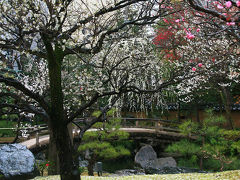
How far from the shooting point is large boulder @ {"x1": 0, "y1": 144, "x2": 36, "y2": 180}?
753 centimetres

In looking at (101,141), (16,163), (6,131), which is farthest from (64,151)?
(6,131)

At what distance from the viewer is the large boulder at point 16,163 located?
24.7 feet

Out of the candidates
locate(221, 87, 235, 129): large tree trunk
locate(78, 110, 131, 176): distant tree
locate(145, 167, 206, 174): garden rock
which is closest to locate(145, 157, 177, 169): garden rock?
locate(145, 167, 206, 174): garden rock

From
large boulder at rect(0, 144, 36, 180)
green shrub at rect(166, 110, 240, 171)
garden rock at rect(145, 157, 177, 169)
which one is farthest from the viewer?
garden rock at rect(145, 157, 177, 169)

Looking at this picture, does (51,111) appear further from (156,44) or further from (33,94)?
(156,44)

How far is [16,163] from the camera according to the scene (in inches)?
307

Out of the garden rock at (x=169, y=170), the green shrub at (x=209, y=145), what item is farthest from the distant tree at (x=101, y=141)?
the green shrub at (x=209, y=145)

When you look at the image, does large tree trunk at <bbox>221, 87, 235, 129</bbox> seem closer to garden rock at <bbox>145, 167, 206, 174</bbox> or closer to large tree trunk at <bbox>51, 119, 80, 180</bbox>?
garden rock at <bbox>145, 167, 206, 174</bbox>

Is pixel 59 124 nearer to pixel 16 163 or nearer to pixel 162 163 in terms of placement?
pixel 16 163

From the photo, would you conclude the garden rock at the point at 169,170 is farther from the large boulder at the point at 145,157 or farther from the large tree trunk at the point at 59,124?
the large tree trunk at the point at 59,124

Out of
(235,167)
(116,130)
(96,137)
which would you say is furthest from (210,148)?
(96,137)

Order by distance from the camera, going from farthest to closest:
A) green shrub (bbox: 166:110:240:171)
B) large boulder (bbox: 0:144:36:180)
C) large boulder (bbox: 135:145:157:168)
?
large boulder (bbox: 135:145:157:168)
green shrub (bbox: 166:110:240:171)
large boulder (bbox: 0:144:36:180)

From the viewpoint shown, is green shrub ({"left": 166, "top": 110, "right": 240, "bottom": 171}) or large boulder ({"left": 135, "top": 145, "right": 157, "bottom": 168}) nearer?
green shrub ({"left": 166, "top": 110, "right": 240, "bottom": 171})

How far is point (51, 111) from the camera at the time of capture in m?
5.14
